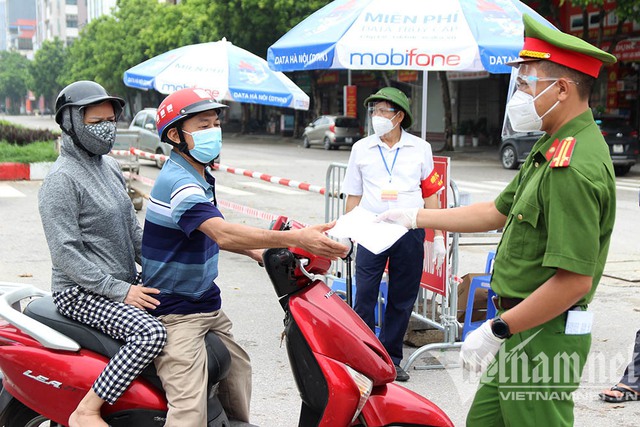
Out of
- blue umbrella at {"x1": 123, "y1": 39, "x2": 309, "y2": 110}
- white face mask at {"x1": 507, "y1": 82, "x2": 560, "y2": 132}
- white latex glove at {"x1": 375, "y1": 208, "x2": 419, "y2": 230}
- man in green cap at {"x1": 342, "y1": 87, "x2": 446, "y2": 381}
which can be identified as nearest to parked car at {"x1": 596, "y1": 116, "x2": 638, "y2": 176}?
blue umbrella at {"x1": 123, "y1": 39, "x2": 309, "y2": 110}

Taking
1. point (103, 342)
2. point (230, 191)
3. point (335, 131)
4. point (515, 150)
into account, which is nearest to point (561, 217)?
point (103, 342)

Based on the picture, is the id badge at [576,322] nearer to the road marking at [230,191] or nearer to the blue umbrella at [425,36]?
the blue umbrella at [425,36]

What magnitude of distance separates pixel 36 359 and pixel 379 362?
1433mm

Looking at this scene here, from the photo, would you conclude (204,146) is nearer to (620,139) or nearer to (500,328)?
(500,328)

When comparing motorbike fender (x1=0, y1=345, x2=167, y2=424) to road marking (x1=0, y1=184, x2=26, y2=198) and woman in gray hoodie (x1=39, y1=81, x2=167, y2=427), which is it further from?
road marking (x1=0, y1=184, x2=26, y2=198)

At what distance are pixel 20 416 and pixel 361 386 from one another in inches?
63.9

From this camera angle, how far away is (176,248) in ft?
10.2

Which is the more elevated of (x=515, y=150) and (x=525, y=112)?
(x=525, y=112)

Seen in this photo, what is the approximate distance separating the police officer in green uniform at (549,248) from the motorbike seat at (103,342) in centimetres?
108

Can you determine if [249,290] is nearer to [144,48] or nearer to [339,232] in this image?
[339,232]

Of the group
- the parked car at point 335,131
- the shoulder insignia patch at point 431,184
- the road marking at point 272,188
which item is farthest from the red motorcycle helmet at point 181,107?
the parked car at point 335,131

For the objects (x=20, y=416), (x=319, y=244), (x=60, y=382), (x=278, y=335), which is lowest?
(x=278, y=335)

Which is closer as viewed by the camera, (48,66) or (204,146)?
(204,146)

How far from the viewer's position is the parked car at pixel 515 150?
21.2 meters
